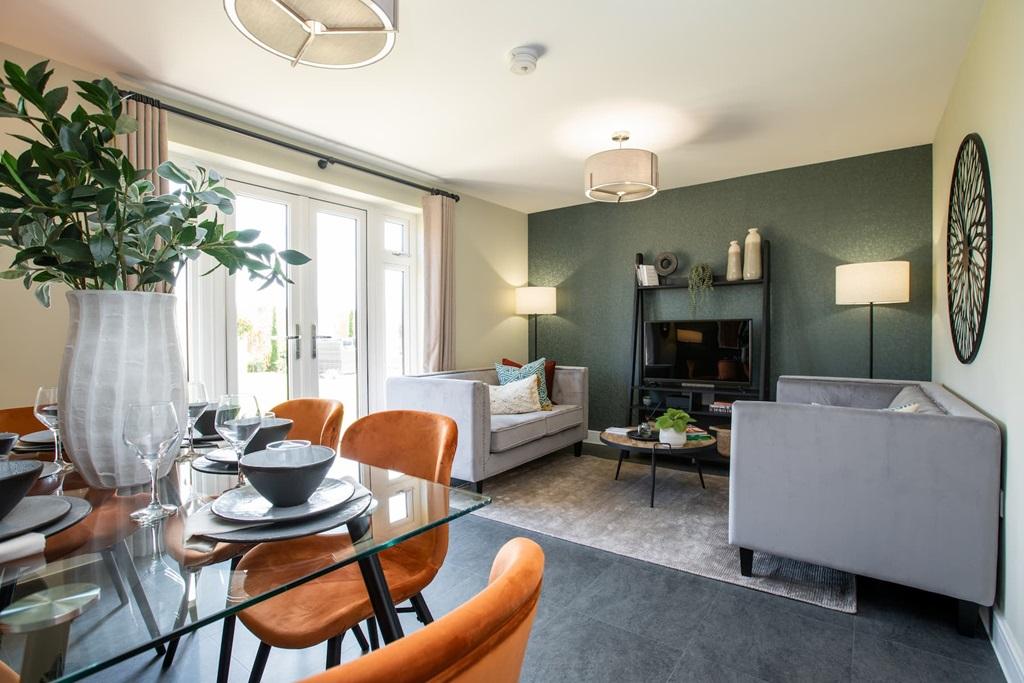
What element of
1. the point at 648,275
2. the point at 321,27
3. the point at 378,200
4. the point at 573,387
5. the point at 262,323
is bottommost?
the point at 573,387

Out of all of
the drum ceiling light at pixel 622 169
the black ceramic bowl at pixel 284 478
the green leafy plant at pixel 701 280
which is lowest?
the black ceramic bowl at pixel 284 478

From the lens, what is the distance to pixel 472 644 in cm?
44

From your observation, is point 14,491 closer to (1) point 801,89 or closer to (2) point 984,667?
(2) point 984,667

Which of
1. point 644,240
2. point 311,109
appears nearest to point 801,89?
point 644,240

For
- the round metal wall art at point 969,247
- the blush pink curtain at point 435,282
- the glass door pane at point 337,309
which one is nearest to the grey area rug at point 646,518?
the blush pink curtain at point 435,282

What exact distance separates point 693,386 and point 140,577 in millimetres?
4376

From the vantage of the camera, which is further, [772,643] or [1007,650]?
[772,643]

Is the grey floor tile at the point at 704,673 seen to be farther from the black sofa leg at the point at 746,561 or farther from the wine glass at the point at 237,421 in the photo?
the wine glass at the point at 237,421

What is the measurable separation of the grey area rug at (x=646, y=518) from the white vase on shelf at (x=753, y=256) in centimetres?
167

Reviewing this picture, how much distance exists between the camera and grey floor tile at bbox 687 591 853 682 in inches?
69.6

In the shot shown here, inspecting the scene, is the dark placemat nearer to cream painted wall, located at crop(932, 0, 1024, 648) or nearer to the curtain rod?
cream painted wall, located at crop(932, 0, 1024, 648)

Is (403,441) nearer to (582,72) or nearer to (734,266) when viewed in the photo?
(582,72)

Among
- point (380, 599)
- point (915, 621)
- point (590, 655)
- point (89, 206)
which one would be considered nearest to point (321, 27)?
point (89, 206)

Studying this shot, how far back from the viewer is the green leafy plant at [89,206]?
1054mm
